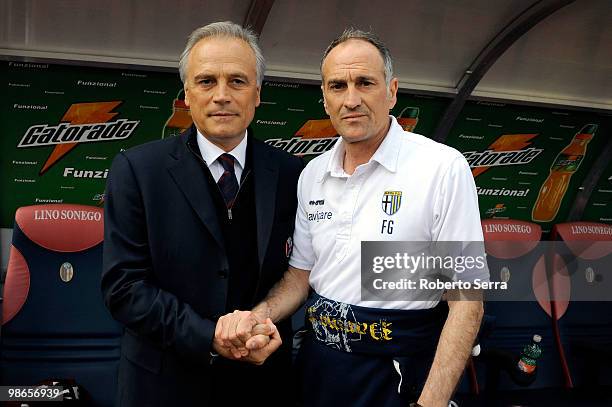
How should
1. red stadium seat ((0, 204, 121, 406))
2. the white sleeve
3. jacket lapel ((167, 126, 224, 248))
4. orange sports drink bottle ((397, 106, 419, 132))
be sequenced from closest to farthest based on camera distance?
jacket lapel ((167, 126, 224, 248)) → the white sleeve → red stadium seat ((0, 204, 121, 406)) → orange sports drink bottle ((397, 106, 419, 132))

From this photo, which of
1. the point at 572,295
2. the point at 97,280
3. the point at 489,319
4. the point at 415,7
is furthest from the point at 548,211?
the point at 97,280

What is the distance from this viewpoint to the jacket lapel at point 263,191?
1.67 m

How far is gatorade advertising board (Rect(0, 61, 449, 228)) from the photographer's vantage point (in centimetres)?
372

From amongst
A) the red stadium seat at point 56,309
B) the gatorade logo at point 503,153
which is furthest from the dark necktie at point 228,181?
the gatorade logo at point 503,153

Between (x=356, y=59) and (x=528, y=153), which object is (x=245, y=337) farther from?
(x=528, y=153)

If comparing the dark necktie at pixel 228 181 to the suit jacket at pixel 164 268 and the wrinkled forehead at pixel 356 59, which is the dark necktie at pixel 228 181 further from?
the wrinkled forehead at pixel 356 59

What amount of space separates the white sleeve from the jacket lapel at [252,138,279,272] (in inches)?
5.0

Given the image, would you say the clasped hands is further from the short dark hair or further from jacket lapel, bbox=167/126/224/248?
the short dark hair

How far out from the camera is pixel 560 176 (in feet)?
17.5

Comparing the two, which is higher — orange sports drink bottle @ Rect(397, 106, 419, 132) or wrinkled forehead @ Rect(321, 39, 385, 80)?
orange sports drink bottle @ Rect(397, 106, 419, 132)

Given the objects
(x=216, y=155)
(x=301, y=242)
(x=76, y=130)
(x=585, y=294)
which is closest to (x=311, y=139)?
(x=76, y=130)

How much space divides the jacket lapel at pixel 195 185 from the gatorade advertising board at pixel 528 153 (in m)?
3.55

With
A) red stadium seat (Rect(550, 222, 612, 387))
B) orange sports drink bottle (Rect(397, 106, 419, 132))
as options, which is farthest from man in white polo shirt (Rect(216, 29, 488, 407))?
orange sports drink bottle (Rect(397, 106, 419, 132))

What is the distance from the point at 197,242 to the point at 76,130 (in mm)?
2614
